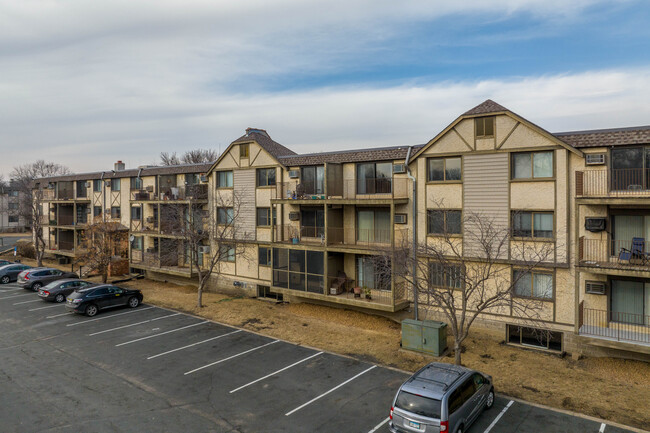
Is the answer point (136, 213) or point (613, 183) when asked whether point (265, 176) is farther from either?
point (613, 183)

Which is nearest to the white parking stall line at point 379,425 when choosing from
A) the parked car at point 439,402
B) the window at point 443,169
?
the parked car at point 439,402

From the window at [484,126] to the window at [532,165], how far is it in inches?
57.3

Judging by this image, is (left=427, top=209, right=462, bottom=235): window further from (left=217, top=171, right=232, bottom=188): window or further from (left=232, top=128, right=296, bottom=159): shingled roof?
(left=217, top=171, right=232, bottom=188): window

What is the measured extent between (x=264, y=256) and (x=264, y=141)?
7588 mm

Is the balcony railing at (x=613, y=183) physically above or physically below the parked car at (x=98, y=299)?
above

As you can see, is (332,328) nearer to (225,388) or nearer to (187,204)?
(225,388)

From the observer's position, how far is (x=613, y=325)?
1605 centimetres

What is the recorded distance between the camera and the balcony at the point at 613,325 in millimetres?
15008

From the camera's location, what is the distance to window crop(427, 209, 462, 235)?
19.1m

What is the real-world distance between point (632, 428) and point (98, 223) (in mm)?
34269

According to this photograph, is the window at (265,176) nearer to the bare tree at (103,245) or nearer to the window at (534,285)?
the bare tree at (103,245)

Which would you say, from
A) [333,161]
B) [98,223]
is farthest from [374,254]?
[98,223]

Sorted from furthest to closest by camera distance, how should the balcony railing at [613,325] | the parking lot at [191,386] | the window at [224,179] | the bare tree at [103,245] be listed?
the bare tree at [103,245] → the window at [224,179] → the balcony railing at [613,325] → the parking lot at [191,386]

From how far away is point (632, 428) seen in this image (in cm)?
1128
